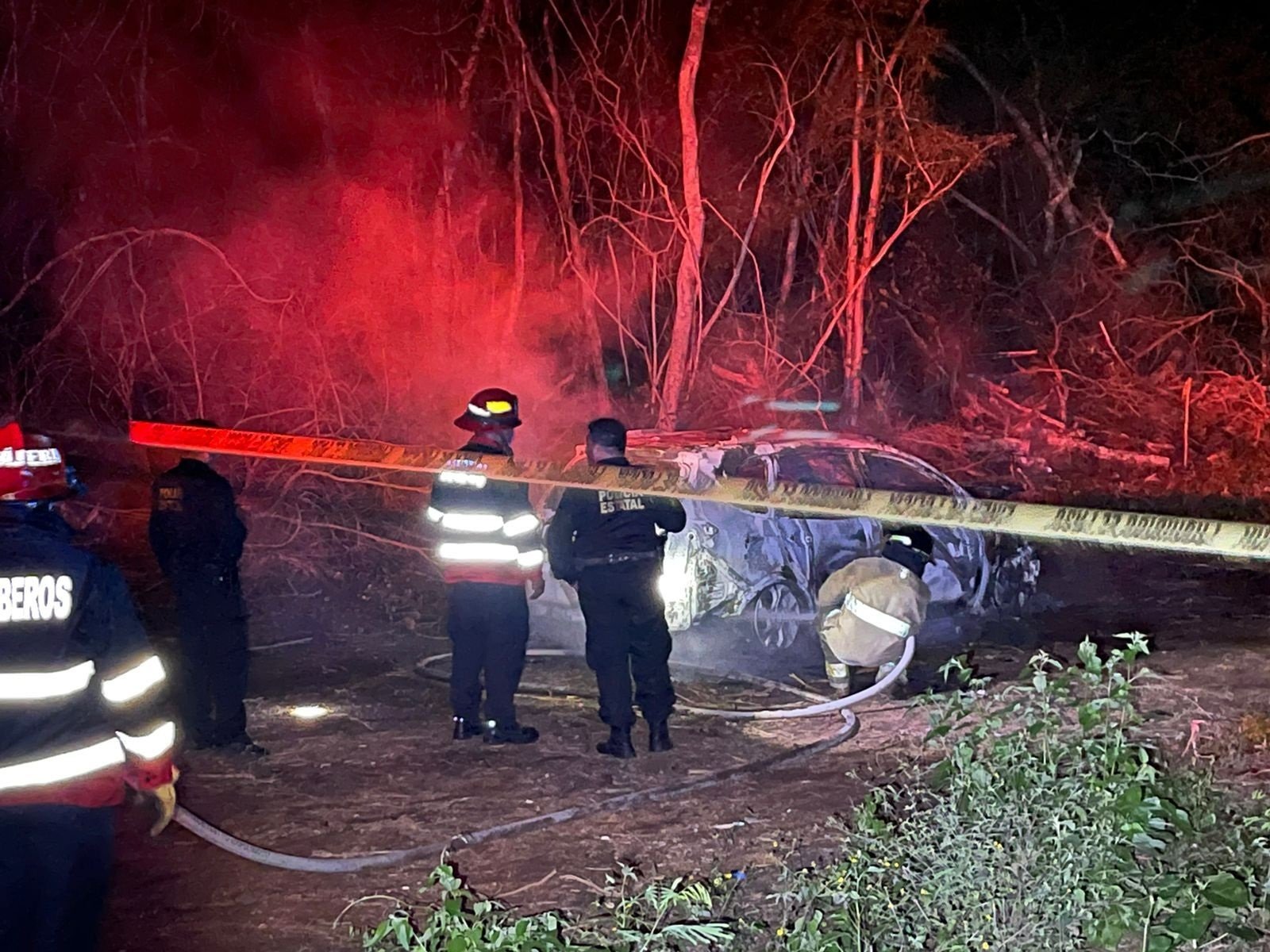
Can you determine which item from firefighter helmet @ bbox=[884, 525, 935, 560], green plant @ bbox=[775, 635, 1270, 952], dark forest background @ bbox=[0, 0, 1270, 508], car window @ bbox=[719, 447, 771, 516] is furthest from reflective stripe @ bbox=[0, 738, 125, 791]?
dark forest background @ bbox=[0, 0, 1270, 508]

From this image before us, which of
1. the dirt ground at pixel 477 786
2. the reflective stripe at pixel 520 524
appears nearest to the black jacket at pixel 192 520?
the dirt ground at pixel 477 786

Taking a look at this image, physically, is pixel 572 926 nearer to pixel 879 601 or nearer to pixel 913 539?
pixel 879 601

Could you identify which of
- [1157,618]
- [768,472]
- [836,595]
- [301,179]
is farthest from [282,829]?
[301,179]

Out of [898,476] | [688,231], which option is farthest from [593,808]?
[688,231]

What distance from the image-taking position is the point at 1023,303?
19.4 m

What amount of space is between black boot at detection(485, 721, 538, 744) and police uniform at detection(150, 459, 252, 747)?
122 centimetres

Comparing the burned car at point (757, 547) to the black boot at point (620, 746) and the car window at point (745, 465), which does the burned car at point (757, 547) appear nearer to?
the car window at point (745, 465)

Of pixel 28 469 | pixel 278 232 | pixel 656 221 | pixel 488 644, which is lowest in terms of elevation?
pixel 488 644

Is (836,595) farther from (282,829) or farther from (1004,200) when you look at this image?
(1004,200)

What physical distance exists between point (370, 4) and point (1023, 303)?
11.0 m

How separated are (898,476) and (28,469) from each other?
7232mm

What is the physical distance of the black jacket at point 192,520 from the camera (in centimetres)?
606

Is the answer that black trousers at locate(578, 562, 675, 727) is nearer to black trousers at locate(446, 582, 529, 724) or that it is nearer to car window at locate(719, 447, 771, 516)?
black trousers at locate(446, 582, 529, 724)

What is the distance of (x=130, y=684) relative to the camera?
3266 millimetres
